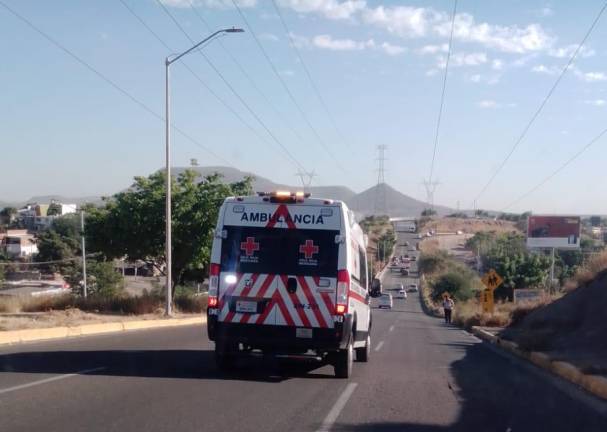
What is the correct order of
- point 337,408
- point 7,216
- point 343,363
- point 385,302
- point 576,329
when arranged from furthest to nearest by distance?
point 7,216 → point 385,302 → point 576,329 → point 343,363 → point 337,408

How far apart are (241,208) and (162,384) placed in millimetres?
3103

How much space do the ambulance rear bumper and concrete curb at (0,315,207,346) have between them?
7.01 m

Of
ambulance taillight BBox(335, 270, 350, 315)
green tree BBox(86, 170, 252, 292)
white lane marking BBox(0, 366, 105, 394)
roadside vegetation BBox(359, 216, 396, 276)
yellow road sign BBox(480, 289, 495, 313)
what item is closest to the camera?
white lane marking BBox(0, 366, 105, 394)

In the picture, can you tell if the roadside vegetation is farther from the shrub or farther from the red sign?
the shrub

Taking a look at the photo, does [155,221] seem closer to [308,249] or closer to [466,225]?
[308,249]

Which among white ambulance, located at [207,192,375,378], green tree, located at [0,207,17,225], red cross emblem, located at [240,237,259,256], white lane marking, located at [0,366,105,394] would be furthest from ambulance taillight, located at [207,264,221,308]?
green tree, located at [0,207,17,225]

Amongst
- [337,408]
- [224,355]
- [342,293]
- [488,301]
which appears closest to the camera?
[337,408]

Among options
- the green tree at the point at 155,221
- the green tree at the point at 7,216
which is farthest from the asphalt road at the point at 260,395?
the green tree at the point at 7,216

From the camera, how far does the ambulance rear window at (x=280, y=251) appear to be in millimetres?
12141

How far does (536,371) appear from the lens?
52.5ft

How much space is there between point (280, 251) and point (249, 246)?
1.69 feet

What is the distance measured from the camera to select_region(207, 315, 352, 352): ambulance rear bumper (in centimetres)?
1202

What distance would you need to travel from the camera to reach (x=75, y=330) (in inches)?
766

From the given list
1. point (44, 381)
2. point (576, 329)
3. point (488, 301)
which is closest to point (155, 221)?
point (488, 301)
